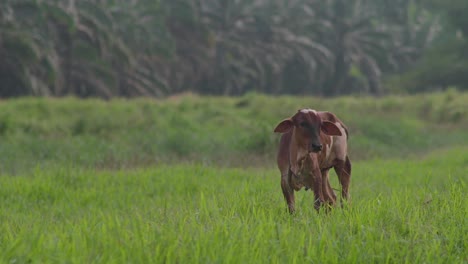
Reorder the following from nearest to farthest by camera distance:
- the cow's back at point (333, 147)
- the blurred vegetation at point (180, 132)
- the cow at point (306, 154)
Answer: the cow at point (306, 154) < the cow's back at point (333, 147) < the blurred vegetation at point (180, 132)

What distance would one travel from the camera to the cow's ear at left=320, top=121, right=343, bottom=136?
5.24m

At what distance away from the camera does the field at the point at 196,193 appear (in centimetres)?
401

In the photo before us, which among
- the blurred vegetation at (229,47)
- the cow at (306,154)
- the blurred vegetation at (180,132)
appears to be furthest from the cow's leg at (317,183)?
the blurred vegetation at (229,47)

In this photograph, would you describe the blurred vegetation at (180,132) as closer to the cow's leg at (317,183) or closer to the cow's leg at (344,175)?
the cow's leg at (344,175)

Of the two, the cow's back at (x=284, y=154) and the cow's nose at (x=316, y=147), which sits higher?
the cow's nose at (x=316, y=147)

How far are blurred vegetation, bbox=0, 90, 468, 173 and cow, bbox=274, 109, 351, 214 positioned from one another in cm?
636

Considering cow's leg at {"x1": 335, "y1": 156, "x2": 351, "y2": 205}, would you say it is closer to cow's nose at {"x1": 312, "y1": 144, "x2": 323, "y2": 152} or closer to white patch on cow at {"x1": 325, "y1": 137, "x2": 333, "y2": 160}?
white patch on cow at {"x1": 325, "y1": 137, "x2": 333, "y2": 160}

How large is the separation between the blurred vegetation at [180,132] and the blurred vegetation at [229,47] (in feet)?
20.2

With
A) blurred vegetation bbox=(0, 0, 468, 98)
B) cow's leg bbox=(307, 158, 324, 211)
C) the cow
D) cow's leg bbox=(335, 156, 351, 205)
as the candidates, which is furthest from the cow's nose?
blurred vegetation bbox=(0, 0, 468, 98)

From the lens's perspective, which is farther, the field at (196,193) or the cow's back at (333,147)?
the cow's back at (333,147)

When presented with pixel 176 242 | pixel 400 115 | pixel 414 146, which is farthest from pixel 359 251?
pixel 400 115

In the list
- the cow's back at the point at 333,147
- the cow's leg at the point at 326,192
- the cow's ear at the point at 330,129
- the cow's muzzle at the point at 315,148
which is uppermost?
the cow's ear at the point at 330,129

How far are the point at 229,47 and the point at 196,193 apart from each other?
30497mm

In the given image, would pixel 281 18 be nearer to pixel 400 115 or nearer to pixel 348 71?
pixel 348 71
